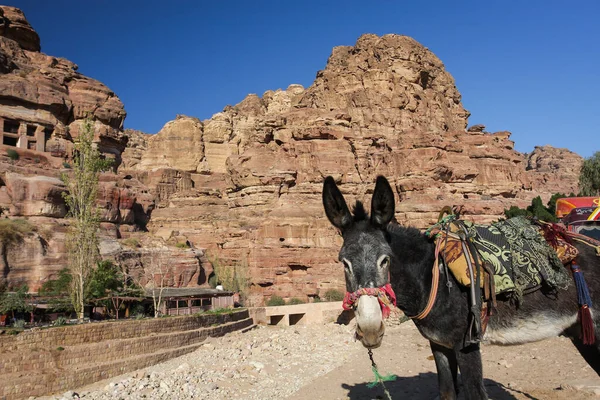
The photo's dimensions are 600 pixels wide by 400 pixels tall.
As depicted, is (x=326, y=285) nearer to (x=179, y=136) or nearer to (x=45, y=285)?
(x=45, y=285)

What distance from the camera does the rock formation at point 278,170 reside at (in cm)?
3572

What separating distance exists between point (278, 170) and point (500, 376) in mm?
50213

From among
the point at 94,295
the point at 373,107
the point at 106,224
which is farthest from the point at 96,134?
the point at 373,107

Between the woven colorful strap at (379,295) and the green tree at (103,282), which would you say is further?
the green tree at (103,282)

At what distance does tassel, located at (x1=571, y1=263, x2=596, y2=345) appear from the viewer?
3.65 m

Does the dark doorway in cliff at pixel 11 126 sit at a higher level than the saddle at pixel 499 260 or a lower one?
higher

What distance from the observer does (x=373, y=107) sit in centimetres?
6769

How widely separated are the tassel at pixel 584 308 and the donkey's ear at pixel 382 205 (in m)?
1.73

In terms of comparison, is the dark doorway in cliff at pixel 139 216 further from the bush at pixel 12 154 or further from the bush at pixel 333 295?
the bush at pixel 333 295

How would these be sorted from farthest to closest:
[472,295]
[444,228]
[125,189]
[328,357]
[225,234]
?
[225,234], [125,189], [328,357], [444,228], [472,295]

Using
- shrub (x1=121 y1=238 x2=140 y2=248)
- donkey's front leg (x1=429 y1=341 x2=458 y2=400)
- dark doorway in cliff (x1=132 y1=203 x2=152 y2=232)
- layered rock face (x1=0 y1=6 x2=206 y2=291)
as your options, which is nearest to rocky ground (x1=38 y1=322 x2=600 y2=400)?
donkey's front leg (x1=429 y1=341 x2=458 y2=400)

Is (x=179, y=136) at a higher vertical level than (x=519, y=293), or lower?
higher

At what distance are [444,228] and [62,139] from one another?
136ft

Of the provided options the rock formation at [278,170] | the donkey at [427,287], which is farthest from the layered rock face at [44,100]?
the donkey at [427,287]
